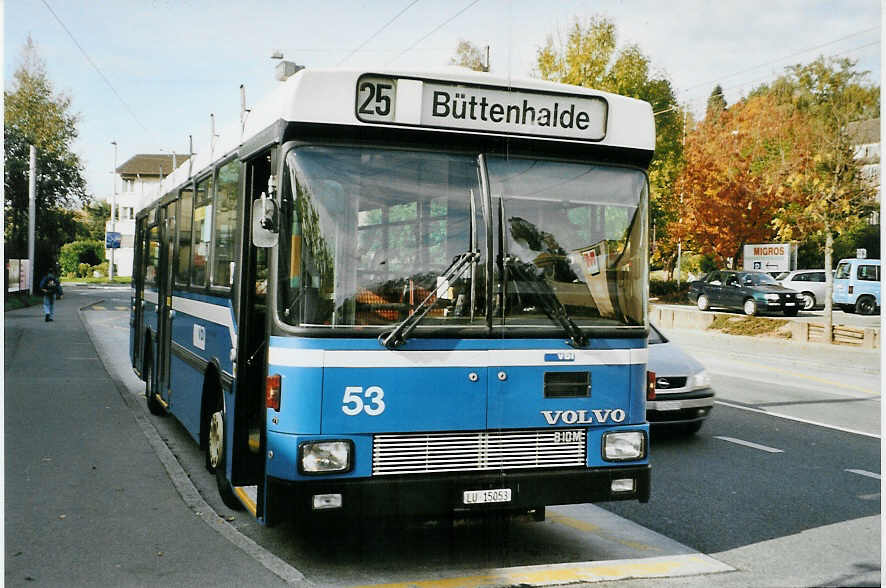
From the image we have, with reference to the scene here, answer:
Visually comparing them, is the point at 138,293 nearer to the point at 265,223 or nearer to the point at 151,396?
the point at 151,396

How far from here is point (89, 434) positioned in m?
10.4

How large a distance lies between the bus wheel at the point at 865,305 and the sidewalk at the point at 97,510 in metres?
30.9

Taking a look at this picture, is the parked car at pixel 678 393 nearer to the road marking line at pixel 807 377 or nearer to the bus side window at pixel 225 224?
the bus side window at pixel 225 224

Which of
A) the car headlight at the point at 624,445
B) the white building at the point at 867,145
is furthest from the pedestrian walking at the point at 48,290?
the car headlight at the point at 624,445

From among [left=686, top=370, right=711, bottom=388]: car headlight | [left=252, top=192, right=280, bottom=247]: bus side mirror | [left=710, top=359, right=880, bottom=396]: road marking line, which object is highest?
[left=252, top=192, right=280, bottom=247]: bus side mirror

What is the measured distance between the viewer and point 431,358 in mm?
5582

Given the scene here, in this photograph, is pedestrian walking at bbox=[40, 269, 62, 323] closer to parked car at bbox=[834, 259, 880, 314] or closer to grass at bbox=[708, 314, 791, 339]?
grass at bbox=[708, 314, 791, 339]

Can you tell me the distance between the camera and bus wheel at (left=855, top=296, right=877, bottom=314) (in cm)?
3625

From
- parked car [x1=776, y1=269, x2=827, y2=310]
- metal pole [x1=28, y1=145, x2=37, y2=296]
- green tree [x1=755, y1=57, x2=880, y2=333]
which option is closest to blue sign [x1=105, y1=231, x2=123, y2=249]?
metal pole [x1=28, y1=145, x2=37, y2=296]

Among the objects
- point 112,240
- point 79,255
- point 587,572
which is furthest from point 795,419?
point 79,255

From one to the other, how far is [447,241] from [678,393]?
19.0ft

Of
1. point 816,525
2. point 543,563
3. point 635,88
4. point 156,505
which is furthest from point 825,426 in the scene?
point 635,88

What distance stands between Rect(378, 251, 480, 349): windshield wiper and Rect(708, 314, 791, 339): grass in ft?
72.6

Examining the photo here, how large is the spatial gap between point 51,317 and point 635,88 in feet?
78.3
